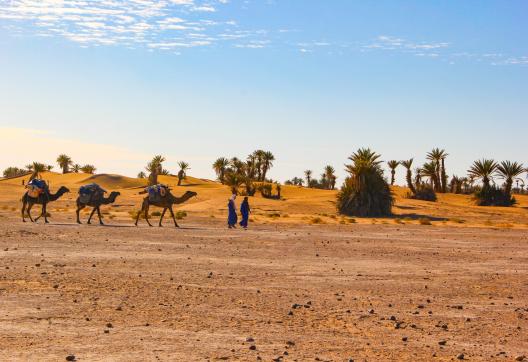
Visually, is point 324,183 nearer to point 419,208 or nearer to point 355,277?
point 419,208

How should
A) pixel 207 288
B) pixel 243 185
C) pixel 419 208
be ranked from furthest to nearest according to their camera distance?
pixel 243 185
pixel 419 208
pixel 207 288

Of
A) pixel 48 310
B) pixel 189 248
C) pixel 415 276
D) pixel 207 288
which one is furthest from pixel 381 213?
pixel 48 310

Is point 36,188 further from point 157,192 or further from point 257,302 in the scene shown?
point 257,302

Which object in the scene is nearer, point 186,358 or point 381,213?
point 186,358

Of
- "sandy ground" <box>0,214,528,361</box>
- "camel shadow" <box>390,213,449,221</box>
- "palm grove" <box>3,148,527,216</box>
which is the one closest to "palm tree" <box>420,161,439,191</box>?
"palm grove" <box>3,148,527,216</box>

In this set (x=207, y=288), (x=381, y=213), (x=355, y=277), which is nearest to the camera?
(x=207, y=288)

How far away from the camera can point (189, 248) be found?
A: 72.0ft

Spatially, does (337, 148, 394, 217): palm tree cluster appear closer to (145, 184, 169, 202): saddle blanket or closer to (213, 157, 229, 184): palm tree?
(145, 184, 169, 202): saddle blanket

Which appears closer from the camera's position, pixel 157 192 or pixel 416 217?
pixel 157 192

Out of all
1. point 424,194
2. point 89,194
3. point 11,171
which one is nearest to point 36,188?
point 89,194

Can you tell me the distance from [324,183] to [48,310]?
348 feet

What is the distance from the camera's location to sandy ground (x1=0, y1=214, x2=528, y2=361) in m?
9.00

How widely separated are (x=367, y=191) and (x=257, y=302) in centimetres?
3427

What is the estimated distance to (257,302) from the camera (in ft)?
40.2
